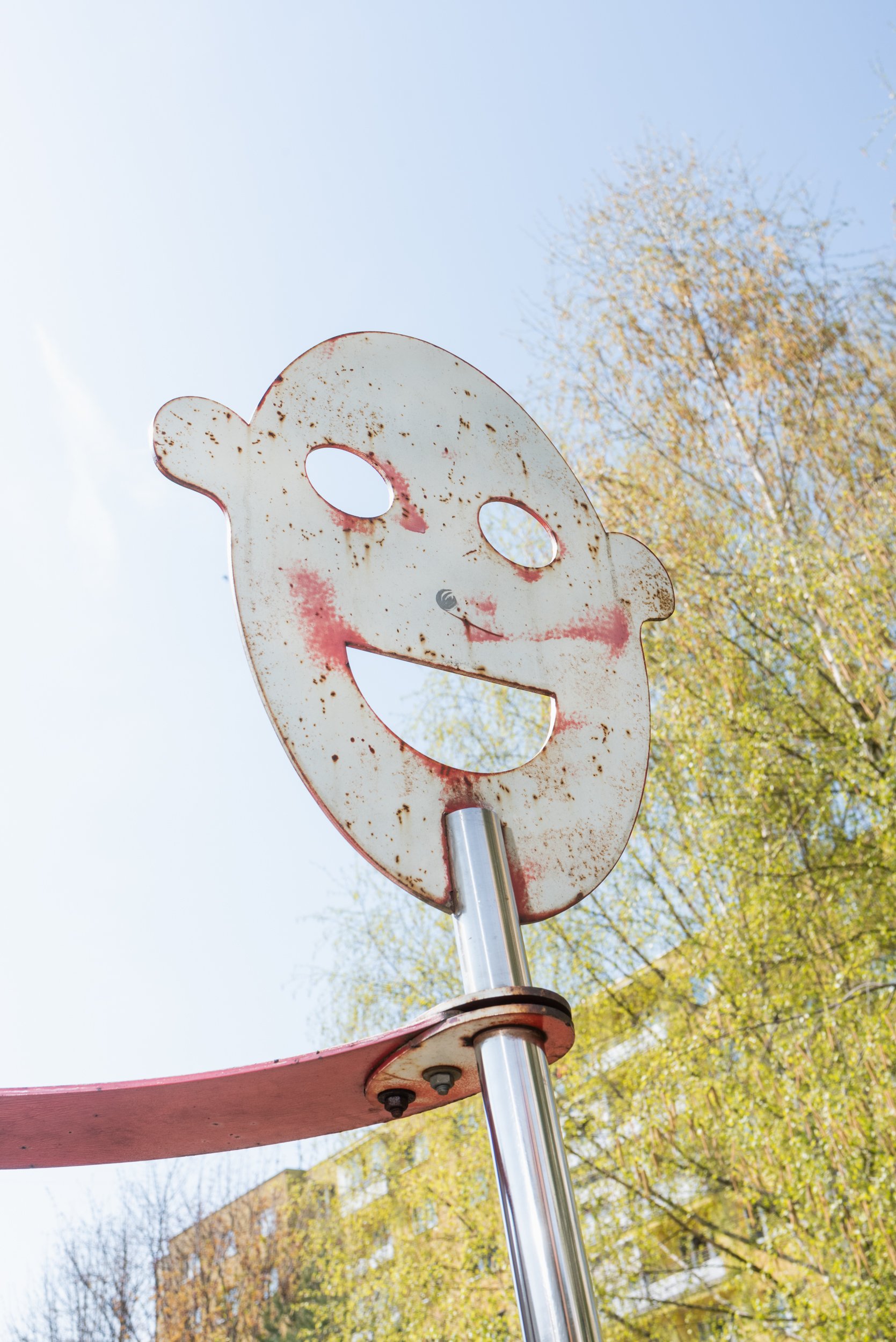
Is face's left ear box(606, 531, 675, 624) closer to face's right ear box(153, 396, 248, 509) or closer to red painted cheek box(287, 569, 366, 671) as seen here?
red painted cheek box(287, 569, 366, 671)

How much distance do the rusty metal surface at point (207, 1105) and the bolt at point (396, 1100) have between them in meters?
0.01

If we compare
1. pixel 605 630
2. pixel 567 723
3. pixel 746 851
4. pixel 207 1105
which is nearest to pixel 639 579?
pixel 605 630

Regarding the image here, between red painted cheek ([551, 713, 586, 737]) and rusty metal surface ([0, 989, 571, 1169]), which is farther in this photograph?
red painted cheek ([551, 713, 586, 737])

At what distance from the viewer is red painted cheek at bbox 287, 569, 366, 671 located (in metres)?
1.25

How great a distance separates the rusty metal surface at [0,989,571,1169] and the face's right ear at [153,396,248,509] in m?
0.65

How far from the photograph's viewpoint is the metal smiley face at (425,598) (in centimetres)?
121

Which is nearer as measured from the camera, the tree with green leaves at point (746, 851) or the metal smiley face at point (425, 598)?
the metal smiley face at point (425, 598)

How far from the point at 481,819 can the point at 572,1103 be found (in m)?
7.11

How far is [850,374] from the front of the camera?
8.57 meters

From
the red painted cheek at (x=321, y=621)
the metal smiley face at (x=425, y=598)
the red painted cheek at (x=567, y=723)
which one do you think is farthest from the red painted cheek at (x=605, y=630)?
the red painted cheek at (x=321, y=621)

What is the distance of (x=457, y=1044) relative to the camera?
1089 mm

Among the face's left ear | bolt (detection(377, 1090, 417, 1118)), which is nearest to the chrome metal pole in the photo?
bolt (detection(377, 1090, 417, 1118))

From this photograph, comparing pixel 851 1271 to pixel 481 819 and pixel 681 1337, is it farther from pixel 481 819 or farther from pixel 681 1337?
pixel 481 819

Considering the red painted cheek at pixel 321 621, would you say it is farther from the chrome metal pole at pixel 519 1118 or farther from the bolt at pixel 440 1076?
the bolt at pixel 440 1076
